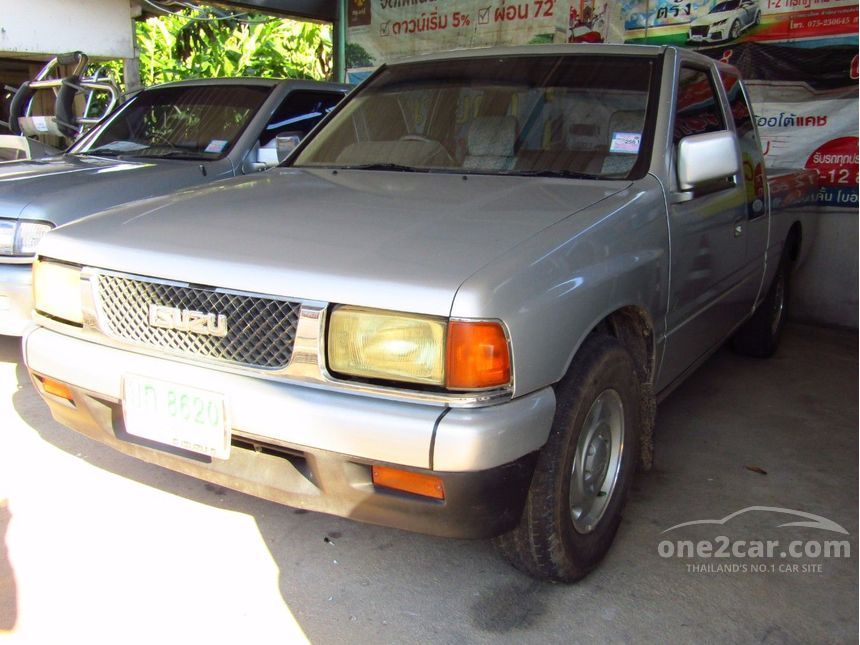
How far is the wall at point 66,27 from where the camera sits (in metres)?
7.04

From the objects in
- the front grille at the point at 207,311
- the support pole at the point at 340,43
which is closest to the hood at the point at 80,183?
the front grille at the point at 207,311

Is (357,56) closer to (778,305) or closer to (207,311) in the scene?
(778,305)

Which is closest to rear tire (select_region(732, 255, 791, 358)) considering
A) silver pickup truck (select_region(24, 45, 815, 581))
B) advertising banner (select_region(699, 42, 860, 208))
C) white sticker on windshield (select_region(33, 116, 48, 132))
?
advertising banner (select_region(699, 42, 860, 208))

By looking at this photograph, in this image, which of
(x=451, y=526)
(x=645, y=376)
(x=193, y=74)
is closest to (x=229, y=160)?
(x=645, y=376)

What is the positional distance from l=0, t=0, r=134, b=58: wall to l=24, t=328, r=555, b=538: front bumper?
6240 millimetres

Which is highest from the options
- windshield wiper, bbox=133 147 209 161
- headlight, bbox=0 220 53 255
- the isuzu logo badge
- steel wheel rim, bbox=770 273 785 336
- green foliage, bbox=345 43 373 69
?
green foliage, bbox=345 43 373 69

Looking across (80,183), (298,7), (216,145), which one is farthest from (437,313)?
(298,7)

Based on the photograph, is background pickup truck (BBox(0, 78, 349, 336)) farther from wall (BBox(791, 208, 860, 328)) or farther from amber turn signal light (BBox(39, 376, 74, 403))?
wall (BBox(791, 208, 860, 328))

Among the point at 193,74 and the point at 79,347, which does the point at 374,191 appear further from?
the point at 193,74

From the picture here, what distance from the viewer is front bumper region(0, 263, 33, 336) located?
3.74 metres

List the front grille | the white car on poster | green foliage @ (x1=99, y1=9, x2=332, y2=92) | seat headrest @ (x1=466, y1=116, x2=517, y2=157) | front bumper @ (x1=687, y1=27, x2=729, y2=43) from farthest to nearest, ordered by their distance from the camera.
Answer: green foliage @ (x1=99, y1=9, x2=332, y2=92)
front bumper @ (x1=687, y1=27, x2=729, y2=43)
the white car on poster
seat headrest @ (x1=466, y1=116, x2=517, y2=157)
the front grille

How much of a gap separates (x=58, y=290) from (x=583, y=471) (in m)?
1.71

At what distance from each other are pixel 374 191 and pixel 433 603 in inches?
53.4

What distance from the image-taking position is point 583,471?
2.36 meters
